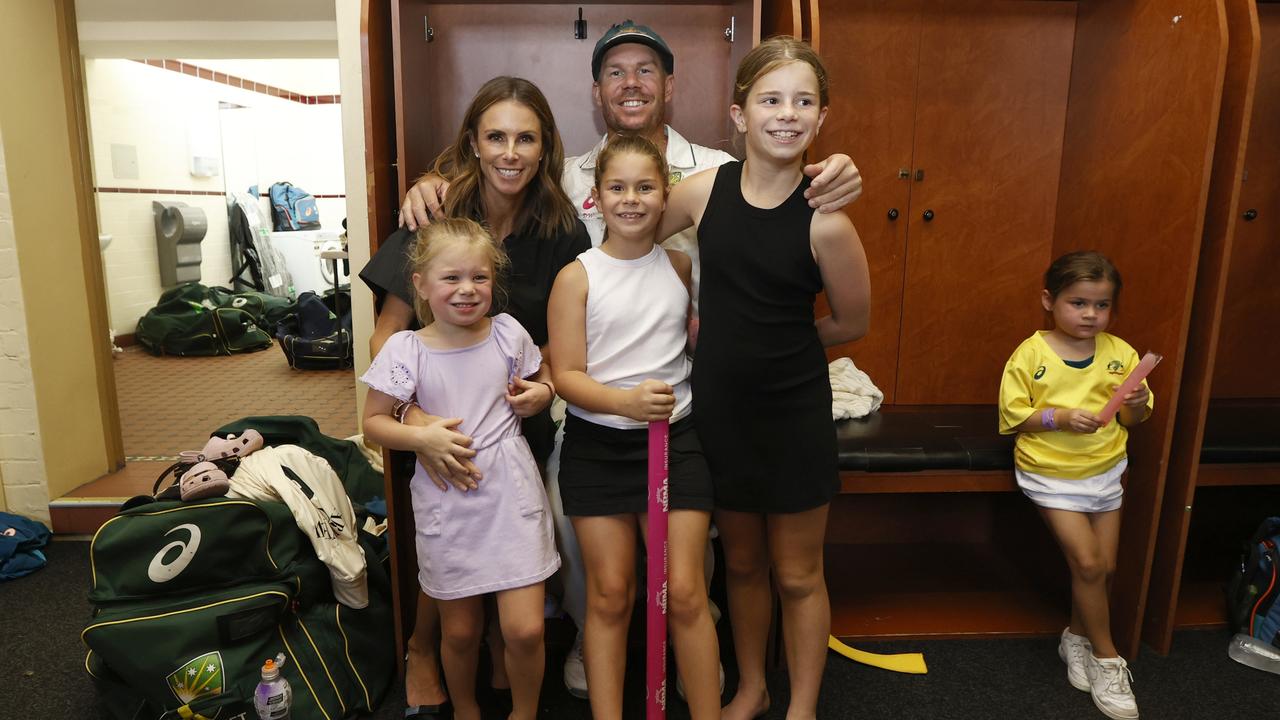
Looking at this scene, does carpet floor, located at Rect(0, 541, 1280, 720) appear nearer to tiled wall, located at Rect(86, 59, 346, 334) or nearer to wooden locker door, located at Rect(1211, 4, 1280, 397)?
wooden locker door, located at Rect(1211, 4, 1280, 397)

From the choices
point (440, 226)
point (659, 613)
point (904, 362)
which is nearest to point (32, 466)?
point (440, 226)

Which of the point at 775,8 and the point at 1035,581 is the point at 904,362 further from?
the point at 775,8

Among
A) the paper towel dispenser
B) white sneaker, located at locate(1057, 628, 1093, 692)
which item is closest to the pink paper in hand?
white sneaker, located at locate(1057, 628, 1093, 692)

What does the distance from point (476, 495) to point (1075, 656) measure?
1.62 metres

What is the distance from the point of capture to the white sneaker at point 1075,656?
2104mm

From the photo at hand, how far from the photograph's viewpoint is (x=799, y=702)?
181 cm

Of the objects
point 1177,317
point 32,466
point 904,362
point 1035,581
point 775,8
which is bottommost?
point 1035,581

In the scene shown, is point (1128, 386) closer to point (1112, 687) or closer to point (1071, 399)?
point (1071, 399)

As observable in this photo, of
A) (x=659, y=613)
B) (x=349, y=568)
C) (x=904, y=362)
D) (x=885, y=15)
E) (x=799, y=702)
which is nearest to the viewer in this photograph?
(x=659, y=613)

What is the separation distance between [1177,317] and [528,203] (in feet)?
5.37

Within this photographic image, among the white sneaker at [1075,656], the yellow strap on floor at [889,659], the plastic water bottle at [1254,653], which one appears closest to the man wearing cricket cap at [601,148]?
the yellow strap on floor at [889,659]

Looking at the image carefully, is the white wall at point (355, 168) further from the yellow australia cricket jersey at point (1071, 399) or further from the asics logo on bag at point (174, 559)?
the yellow australia cricket jersey at point (1071, 399)

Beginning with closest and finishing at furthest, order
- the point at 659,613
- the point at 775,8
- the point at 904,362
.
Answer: the point at 659,613 < the point at 775,8 < the point at 904,362

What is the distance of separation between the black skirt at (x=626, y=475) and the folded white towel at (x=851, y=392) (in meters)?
Result: 0.84
